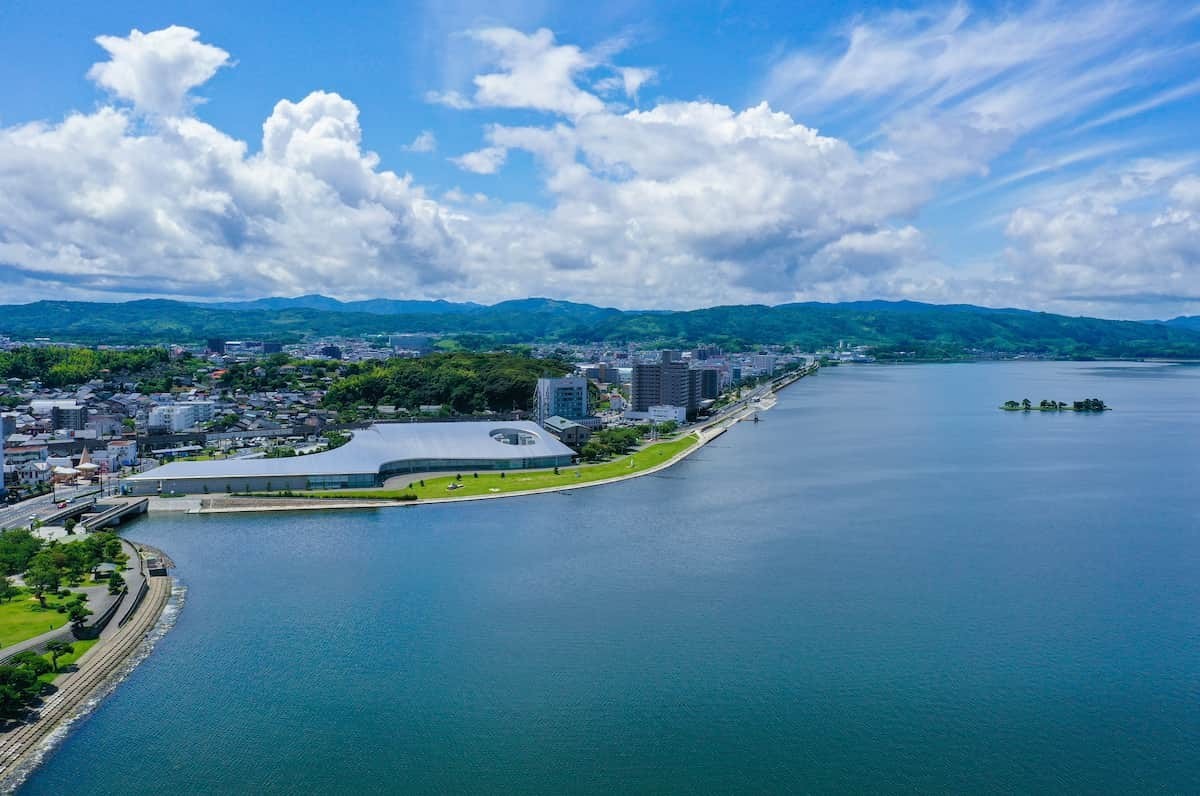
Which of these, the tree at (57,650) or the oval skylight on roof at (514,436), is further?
the oval skylight on roof at (514,436)

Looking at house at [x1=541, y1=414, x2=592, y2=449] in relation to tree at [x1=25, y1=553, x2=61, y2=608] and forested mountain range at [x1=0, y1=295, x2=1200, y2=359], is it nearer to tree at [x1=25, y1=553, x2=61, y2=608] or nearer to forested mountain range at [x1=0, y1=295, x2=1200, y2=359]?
tree at [x1=25, y1=553, x2=61, y2=608]

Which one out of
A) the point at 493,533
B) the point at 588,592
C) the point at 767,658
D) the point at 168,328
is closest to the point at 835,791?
the point at 767,658

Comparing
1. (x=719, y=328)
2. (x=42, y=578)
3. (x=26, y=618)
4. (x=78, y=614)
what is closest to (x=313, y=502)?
(x=42, y=578)

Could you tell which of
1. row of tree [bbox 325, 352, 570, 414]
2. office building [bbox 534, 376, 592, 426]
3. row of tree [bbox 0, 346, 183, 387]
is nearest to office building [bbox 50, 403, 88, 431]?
row of tree [bbox 325, 352, 570, 414]

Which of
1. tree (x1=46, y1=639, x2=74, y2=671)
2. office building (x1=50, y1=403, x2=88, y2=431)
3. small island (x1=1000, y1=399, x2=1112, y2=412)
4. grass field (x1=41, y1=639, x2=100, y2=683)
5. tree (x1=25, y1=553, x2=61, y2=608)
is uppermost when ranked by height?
office building (x1=50, y1=403, x2=88, y2=431)

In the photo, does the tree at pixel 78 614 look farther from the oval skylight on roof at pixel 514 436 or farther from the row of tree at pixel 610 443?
the row of tree at pixel 610 443

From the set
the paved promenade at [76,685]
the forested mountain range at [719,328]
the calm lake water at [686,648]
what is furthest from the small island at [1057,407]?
the forested mountain range at [719,328]
